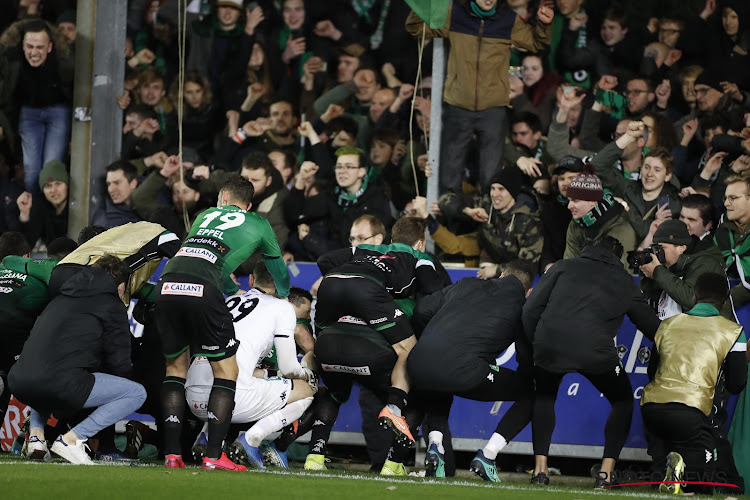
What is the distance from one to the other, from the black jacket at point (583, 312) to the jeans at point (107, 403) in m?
2.86

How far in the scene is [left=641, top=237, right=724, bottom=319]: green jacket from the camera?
966 cm

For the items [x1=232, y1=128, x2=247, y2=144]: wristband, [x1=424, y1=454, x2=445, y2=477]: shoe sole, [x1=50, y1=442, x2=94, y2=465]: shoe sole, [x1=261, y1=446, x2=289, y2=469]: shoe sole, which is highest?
[x1=232, y1=128, x2=247, y2=144]: wristband

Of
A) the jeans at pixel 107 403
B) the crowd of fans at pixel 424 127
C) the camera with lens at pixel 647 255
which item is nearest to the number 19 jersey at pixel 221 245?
the jeans at pixel 107 403

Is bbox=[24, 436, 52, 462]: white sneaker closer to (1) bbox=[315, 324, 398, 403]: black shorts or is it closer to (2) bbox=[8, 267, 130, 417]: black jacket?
(2) bbox=[8, 267, 130, 417]: black jacket

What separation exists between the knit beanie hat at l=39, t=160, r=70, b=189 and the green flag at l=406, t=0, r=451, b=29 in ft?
12.9

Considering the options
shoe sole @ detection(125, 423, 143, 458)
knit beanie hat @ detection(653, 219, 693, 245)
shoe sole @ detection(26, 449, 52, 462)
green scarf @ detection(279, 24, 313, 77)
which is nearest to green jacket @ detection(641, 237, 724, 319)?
knit beanie hat @ detection(653, 219, 693, 245)

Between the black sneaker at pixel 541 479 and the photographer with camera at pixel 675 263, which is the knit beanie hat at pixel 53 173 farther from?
the black sneaker at pixel 541 479

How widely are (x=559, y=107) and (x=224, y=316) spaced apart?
14.9 ft

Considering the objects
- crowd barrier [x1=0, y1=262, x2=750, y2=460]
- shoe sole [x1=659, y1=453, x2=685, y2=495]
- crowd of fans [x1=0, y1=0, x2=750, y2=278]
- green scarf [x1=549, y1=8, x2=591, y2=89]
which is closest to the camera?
shoe sole [x1=659, y1=453, x2=685, y2=495]

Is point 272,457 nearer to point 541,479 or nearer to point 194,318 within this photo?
point 194,318

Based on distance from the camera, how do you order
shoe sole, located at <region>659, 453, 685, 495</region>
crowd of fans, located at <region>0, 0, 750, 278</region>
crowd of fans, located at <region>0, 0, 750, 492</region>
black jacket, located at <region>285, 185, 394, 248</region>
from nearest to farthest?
1. shoe sole, located at <region>659, 453, 685, 495</region>
2. crowd of fans, located at <region>0, 0, 750, 492</region>
3. crowd of fans, located at <region>0, 0, 750, 278</region>
4. black jacket, located at <region>285, 185, 394, 248</region>

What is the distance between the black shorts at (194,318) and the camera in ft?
28.7

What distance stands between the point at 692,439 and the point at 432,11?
4628 mm

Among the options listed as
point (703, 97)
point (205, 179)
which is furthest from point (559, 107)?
point (205, 179)
